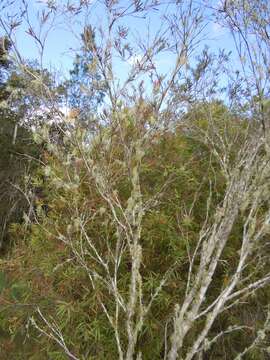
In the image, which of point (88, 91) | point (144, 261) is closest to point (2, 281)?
point (144, 261)

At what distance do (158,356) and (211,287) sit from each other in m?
0.59

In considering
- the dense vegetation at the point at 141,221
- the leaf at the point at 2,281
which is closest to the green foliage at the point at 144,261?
the dense vegetation at the point at 141,221

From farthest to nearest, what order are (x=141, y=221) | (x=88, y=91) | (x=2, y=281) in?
(x=2, y=281)
(x=141, y=221)
(x=88, y=91)

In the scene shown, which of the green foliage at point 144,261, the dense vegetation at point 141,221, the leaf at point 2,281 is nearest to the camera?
the dense vegetation at point 141,221

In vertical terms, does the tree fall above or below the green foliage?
above

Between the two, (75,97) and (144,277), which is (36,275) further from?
(75,97)

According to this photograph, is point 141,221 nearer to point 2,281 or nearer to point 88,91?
point 88,91

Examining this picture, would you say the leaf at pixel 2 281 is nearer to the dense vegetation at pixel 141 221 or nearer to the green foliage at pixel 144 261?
the dense vegetation at pixel 141 221

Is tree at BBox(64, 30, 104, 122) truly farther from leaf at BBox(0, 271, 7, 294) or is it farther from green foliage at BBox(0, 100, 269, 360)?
leaf at BBox(0, 271, 7, 294)

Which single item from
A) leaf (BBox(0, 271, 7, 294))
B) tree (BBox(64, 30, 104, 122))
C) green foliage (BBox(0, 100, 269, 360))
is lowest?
leaf (BBox(0, 271, 7, 294))

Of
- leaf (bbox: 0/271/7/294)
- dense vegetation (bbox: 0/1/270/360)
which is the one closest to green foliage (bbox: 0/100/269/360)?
dense vegetation (bbox: 0/1/270/360)

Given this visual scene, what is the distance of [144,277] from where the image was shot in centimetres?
308

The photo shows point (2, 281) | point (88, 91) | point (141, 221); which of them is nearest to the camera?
point (88, 91)

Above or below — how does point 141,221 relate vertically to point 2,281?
above
